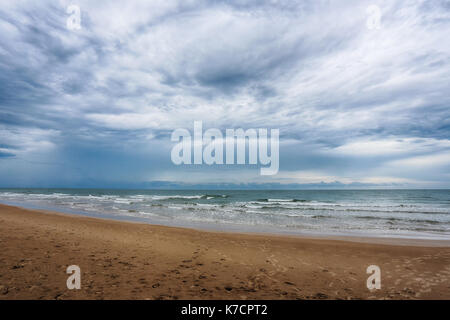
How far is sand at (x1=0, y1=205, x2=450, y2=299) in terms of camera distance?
498 centimetres

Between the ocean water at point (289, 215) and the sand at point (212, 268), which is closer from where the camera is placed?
the sand at point (212, 268)

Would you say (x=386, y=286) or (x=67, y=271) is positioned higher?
(x=67, y=271)

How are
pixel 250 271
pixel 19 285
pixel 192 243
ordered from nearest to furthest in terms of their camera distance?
pixel 19 285 < pixel 250 271 < pixel 192 243

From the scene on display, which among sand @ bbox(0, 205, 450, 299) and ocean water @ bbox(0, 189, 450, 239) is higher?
sand @ bbox(0, 205, 450, 299)

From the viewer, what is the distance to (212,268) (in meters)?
6.71

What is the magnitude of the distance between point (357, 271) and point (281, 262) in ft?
7.45

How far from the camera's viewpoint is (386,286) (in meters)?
5.72

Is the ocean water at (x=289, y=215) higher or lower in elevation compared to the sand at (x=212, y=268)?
lower

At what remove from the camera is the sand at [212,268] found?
16.4ft

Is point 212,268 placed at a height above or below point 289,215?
above

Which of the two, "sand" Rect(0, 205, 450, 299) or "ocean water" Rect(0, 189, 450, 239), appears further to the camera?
"ocean water" Rect(0, 189, 450, 239)
